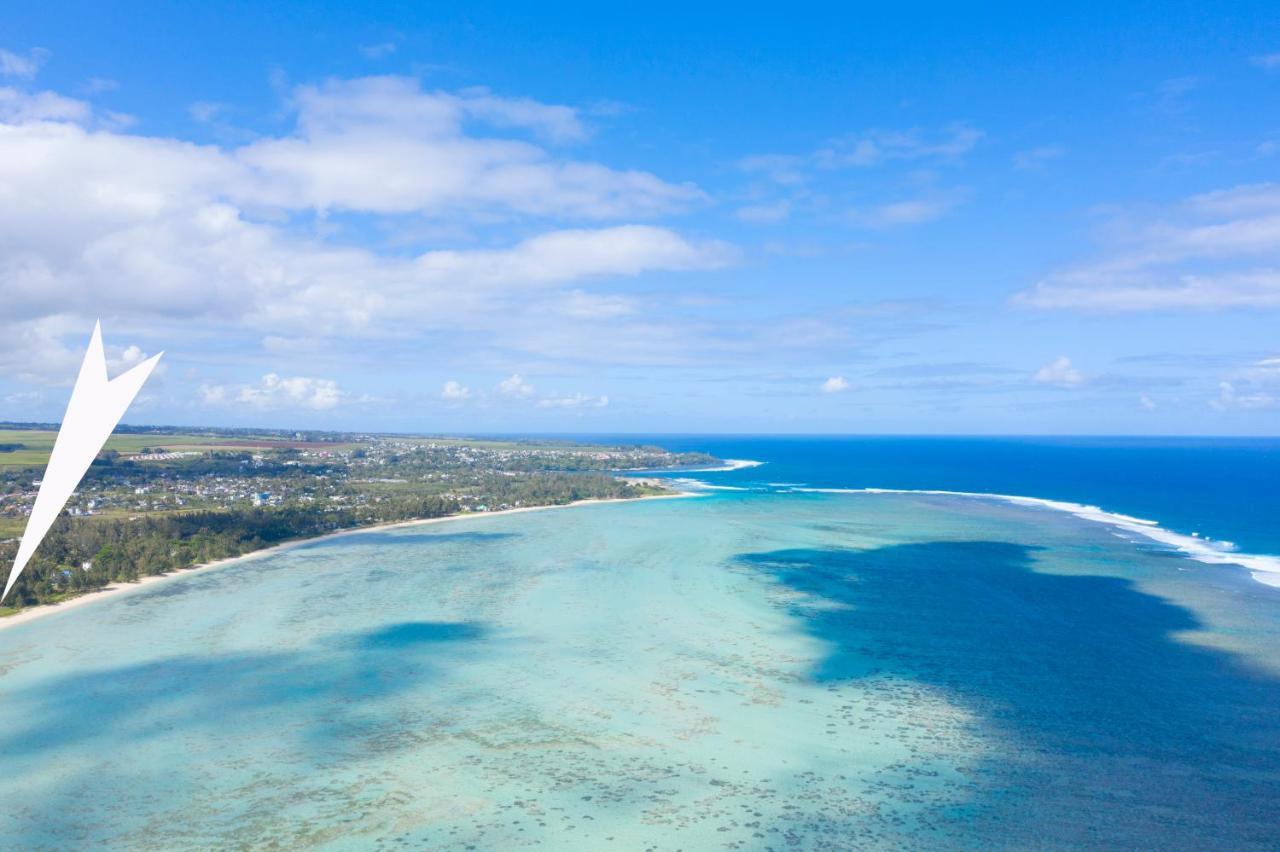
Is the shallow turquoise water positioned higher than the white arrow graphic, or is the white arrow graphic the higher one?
the white arrow graphic

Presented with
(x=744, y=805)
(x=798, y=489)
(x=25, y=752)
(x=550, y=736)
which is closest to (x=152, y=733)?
(x=25, y=752)

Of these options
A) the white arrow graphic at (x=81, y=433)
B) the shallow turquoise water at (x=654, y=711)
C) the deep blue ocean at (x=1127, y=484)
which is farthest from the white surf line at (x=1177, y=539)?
the white arrow graphic at (x=81, y=433)

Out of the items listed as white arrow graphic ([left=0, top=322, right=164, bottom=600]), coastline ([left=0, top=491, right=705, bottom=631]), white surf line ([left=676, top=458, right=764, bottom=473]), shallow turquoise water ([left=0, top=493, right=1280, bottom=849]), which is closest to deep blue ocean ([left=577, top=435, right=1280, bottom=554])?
white surf line ([left=676, top=458, right=764, bottom=473])

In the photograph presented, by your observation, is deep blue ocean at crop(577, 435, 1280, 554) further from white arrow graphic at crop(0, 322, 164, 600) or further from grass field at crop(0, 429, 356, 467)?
grass field at crop(0, 429, 356, 467)

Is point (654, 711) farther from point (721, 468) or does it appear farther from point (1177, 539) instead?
point (721, 468)

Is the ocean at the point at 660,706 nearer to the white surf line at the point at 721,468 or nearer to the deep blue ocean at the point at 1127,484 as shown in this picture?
the deep blue ocean at the point at 1127,484
